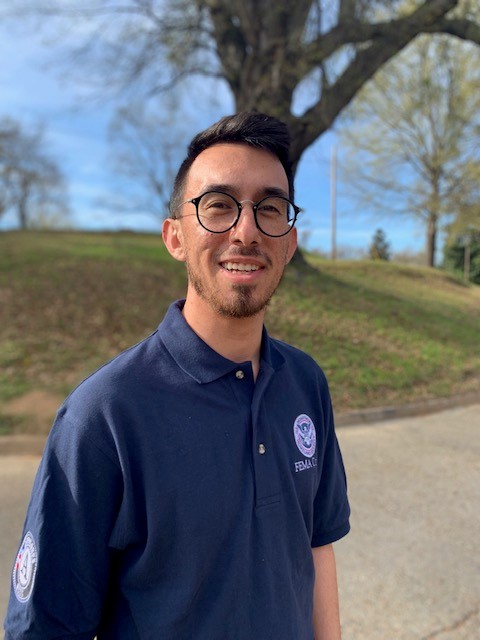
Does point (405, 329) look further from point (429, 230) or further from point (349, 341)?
point (429, 230)

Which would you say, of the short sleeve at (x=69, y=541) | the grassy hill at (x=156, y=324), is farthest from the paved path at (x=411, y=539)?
the short sleeve at (x=69, y=541)

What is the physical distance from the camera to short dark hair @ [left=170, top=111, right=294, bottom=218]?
1354 millimetres

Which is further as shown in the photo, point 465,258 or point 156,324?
point 465,258

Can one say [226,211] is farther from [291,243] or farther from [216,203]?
[291,243]

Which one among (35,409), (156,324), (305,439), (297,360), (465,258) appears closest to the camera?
(305,439)

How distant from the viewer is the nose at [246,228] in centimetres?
130

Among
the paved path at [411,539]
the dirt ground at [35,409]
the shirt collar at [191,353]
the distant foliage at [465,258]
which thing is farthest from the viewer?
the distant foliage at [465,258]

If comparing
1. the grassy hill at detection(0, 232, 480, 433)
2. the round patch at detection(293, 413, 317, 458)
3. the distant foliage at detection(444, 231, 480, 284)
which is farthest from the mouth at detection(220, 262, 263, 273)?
the distant foliage at detection(444, 231, 480, 284)

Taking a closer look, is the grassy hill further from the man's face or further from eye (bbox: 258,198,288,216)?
eye (bbox: 258,198,288,216)

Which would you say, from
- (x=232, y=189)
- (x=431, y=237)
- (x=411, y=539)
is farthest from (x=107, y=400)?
(x=431, y=237)

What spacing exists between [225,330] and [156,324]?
7.44 m

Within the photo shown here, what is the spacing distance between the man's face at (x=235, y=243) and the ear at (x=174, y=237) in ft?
0.18

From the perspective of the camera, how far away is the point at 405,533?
3.76 m

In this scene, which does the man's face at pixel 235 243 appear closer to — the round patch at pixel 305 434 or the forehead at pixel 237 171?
the forehead at pixel 237 171
